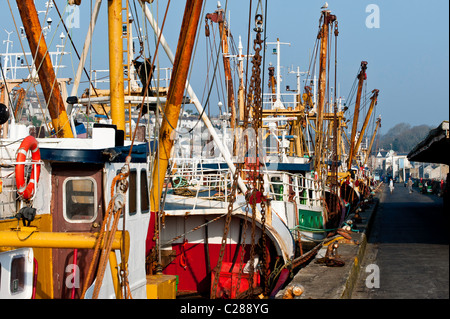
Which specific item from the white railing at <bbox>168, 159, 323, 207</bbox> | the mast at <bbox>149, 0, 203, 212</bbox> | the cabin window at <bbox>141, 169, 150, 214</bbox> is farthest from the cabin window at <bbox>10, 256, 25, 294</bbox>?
the white railing at <bbox>168, 159, 323, 207</bbox>

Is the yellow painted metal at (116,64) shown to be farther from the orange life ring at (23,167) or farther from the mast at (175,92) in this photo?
the orange life ring at (23,167)

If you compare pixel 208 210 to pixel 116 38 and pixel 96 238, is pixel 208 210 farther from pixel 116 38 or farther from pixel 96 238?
pixel 96 238

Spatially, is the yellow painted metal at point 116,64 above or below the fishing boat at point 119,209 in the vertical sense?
above

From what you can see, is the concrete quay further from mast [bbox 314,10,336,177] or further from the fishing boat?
mast [bbox 314,10,336,177]

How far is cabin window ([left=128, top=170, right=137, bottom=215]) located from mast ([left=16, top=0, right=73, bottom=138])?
2813mm

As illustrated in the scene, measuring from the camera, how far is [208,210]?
12758mm

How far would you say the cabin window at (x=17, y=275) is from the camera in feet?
24.2

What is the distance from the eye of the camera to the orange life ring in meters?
7.11

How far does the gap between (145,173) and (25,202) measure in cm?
217

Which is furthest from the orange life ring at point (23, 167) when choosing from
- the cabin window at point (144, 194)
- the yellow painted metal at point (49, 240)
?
the cabin window at point (144, 194)

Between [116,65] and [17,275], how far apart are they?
4439mm

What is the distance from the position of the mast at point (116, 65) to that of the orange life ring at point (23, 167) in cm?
282

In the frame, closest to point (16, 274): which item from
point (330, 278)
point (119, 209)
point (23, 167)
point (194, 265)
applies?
point (23, 167)

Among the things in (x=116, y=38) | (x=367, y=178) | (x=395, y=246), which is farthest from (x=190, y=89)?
(x=367, y=178)
